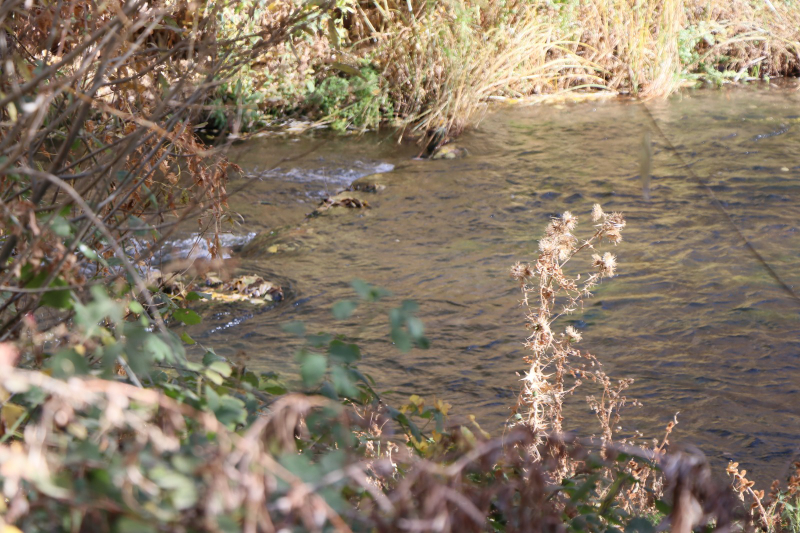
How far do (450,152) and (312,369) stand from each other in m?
6.90

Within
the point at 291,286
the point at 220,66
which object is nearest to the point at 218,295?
the point at 291,286

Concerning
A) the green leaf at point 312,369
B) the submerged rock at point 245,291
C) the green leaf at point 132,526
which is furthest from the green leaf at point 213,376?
the submerged rock at point 245,291

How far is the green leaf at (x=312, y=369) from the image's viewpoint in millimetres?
1164

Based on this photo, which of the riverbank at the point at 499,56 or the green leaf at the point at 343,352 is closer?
the green leaf at the point at 343,352

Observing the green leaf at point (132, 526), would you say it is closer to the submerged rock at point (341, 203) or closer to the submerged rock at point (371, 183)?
the submerged rock at point (341, 203)

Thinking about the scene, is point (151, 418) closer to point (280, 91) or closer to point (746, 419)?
point (746, 419)

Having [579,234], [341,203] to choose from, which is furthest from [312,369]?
[341,203]

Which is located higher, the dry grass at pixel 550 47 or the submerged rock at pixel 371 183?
the dry grass at pixel 550 47

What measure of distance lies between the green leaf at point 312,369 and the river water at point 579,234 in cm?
84

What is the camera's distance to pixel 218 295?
4781 millimetres

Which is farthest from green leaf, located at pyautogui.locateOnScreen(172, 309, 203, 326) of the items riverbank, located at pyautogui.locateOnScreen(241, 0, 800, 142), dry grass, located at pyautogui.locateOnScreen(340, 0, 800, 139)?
dry grass, located at pyautogui.locateOnScreen(340, 0, 800, 139)

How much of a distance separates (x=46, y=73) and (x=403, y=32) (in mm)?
8055

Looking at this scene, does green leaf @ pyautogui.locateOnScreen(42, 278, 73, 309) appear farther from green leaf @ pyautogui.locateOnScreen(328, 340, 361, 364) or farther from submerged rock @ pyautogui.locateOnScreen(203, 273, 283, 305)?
submerged rock @ pyautogui.locateOnScreen(203, 273, 283, 305)

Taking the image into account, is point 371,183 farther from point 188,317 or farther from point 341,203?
point 188,317
